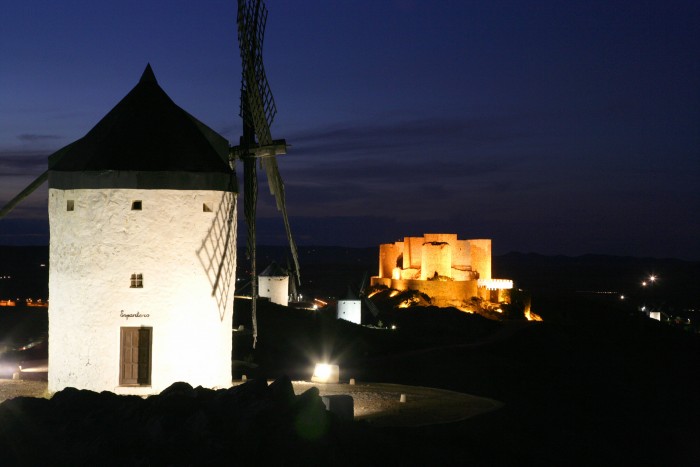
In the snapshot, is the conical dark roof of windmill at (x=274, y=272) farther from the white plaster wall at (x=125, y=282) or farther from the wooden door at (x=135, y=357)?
the wooden door at (x=135, y=357)

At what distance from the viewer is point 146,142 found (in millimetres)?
17844

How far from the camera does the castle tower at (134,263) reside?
17.2 metres

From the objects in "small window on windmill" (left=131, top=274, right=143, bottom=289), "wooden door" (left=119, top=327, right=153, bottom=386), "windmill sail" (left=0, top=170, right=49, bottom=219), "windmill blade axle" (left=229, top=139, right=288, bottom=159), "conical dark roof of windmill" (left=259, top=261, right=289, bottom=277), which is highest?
"windmill blade axle" (left=229, top=139, right=288, bottom=159)

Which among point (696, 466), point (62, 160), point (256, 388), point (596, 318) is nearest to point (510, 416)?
point (696, 466)

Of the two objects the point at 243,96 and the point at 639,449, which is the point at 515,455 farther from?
the point at 243,96

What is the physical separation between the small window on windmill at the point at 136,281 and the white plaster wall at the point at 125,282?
0.29 ft

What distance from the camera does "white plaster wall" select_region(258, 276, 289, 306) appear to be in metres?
46.0

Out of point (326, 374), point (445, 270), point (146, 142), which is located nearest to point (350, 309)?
point (445, 270)

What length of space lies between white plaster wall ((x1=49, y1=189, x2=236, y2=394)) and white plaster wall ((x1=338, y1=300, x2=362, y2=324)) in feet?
93.1

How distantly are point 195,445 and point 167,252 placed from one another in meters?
6.99

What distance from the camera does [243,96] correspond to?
64.6ft

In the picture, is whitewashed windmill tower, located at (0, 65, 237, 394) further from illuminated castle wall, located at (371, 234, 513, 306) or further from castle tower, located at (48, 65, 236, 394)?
illuminated castle wall, located at (371, 234, 513, 306)

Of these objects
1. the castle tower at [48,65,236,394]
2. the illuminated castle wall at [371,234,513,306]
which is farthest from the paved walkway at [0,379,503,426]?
the illuminated castle wall at [371,234,513,306]

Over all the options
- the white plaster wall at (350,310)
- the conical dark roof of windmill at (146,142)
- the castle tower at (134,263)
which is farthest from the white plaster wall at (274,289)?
the castle tower at (134,263)
